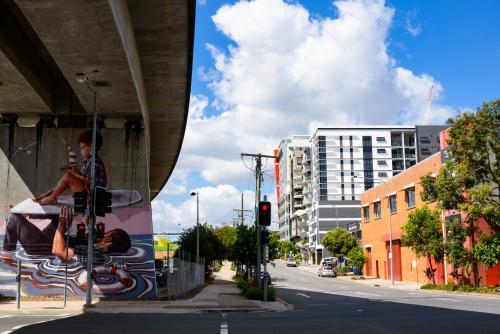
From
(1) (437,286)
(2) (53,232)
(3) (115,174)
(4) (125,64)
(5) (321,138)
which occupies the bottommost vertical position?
(1) (437,286)

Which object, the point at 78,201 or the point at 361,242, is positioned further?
the point at 361,242

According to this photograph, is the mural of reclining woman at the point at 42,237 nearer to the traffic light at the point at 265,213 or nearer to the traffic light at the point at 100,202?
the traffic light at the point at 100,202

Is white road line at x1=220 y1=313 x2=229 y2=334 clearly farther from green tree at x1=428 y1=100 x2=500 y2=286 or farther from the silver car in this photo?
the silver car

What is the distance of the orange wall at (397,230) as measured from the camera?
50.7m

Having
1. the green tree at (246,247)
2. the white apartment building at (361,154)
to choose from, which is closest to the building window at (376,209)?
the green tree at (246,247)

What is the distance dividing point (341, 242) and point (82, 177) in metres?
54.3

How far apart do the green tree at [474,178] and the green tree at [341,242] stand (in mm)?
39141

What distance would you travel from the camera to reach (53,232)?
27.2 metres

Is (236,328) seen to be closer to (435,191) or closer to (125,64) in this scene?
(125,64)

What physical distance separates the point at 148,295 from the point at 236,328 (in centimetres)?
1372

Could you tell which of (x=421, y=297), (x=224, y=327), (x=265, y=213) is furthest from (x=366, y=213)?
(x=224, y=327)

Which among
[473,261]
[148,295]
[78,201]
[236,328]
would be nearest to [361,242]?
[473,261]

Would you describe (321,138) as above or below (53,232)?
above

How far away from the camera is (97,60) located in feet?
62.1
